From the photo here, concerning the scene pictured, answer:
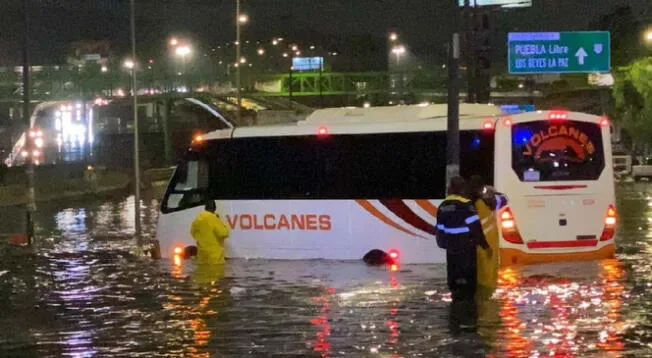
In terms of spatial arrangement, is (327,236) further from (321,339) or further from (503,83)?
(503,83)

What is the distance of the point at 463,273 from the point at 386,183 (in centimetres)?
525

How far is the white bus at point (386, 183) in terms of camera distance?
16578 mm

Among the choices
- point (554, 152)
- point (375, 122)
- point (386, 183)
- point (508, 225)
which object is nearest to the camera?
point (508, 225)

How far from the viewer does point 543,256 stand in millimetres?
16562

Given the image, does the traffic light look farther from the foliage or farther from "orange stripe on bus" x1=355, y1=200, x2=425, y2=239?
the foliage

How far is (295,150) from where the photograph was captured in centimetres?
1873

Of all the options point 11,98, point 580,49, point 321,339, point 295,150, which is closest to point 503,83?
point 11,98

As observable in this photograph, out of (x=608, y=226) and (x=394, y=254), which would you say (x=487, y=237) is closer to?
(x=608, y=226)

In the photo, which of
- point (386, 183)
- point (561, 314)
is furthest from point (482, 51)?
point (561, 314)

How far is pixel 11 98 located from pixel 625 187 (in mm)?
49060

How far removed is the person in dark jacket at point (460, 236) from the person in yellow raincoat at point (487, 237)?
61cm

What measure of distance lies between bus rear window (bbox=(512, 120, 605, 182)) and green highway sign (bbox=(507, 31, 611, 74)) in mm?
30171

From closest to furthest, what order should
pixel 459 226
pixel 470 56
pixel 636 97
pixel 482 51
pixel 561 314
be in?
pixel 561 314 < pixel 459 226 < pixel 470 56 < pixel 482 51 < pixel 636 97

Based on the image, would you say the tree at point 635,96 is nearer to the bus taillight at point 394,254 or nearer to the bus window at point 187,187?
the bus window at point 187,187
